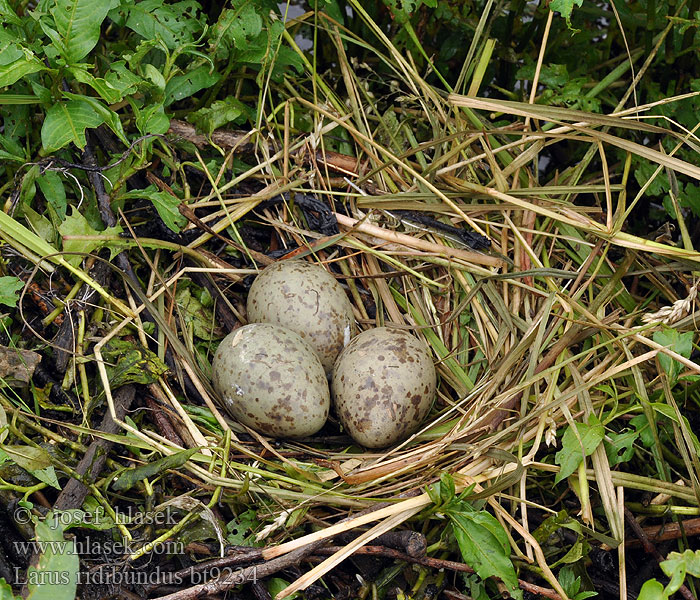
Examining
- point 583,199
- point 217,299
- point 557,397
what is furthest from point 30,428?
point 583,199

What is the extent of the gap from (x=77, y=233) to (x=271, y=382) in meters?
0.63

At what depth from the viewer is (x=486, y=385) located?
1.82m

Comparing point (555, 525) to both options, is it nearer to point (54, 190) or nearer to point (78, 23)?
point (54, 190)

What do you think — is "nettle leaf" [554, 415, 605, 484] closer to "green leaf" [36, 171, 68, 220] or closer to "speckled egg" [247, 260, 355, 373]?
"speckled egg" [247, 260, 355, 373]

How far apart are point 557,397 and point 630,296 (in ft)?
1.50

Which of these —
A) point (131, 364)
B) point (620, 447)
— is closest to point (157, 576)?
point (131, 364)

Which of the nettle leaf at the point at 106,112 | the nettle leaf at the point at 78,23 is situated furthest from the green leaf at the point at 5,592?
the nettle leaf at the point at 78,23

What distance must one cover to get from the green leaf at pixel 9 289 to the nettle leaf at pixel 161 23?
2.42 feet

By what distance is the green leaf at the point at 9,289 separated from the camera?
165 cm

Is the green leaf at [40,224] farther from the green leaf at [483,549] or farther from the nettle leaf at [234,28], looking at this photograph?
the green leaf at [483,549]

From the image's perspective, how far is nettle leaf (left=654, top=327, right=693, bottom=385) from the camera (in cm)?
158

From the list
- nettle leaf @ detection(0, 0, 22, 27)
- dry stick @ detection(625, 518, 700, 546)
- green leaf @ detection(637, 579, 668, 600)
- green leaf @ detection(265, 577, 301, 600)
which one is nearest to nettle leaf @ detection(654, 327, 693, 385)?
dry stick @ detection(625, 518, 700, 546)

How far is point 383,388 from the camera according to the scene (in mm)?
1807

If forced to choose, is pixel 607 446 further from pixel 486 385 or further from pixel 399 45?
pixel 399 45
